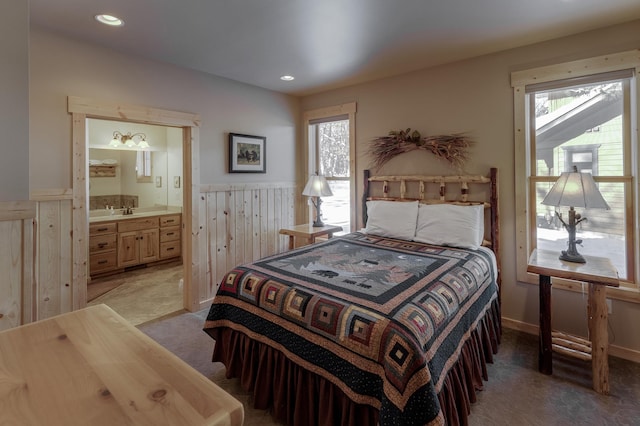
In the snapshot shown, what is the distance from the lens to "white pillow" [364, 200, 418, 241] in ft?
10.4

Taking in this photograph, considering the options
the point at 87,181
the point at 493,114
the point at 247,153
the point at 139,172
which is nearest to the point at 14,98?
the point at 87,181

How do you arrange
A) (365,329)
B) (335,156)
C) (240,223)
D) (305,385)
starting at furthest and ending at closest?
(335,156), (240,223), (305,385), (365,329)

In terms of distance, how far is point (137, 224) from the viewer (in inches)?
195

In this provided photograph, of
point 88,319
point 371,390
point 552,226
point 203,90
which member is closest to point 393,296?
point 371,390

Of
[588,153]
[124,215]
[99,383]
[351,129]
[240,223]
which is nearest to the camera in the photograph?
[99,383]

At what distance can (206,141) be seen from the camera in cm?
353

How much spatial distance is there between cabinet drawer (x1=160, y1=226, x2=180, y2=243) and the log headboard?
11.0 ft

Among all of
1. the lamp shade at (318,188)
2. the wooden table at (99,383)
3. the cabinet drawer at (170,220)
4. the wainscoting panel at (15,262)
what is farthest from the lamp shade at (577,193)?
the cabinet drawer at (170,220)

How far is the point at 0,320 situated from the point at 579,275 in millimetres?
3128

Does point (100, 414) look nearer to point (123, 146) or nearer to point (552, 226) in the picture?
point (552, 226)

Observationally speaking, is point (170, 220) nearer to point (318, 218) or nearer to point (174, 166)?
point (174, 166)

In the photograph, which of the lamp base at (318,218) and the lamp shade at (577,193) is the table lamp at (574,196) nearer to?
the lamp shade at (577,193)

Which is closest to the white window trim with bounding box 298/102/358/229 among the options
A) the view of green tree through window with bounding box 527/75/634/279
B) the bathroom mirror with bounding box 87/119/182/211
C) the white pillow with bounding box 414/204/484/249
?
the white pillow with bounding box 414/204/484/249

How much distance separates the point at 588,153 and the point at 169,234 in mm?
5529
